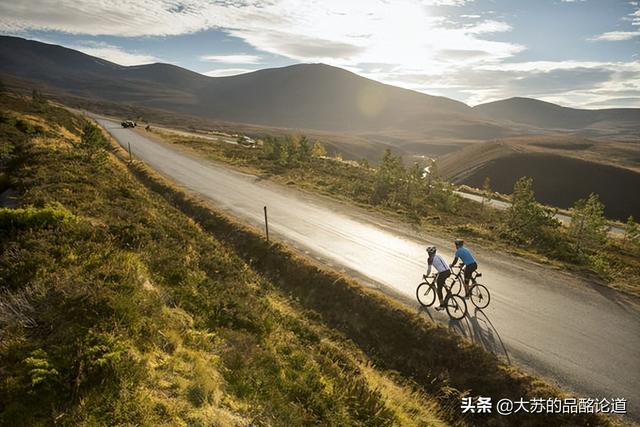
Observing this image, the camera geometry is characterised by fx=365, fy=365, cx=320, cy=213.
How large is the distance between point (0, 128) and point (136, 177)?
42.1ft

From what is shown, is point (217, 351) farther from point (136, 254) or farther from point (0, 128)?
point (0, 128)

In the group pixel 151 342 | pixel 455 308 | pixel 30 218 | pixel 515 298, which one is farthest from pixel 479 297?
pixel 30 218

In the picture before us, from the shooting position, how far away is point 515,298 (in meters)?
14.4

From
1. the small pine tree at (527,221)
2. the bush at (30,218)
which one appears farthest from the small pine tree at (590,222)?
the bush at (30,218)

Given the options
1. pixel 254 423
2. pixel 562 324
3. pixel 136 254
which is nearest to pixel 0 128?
pixel 136 254

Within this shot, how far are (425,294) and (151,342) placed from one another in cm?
982

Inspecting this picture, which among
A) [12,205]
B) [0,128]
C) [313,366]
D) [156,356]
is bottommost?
[313,366]

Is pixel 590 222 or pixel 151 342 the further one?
pixel 590 222

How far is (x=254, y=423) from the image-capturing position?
22.7 feet

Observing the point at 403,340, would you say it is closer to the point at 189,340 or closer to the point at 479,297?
the point at 479,297

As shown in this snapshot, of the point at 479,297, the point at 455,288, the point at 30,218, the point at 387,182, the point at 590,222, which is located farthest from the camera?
the point at 387,182

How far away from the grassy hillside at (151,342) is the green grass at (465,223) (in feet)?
41.9

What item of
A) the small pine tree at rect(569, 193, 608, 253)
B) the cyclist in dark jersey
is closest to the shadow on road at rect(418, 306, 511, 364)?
the cyclist in dark jersey

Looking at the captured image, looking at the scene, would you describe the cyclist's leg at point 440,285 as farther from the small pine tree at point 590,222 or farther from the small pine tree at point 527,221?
the small pine tree at point 590,222
